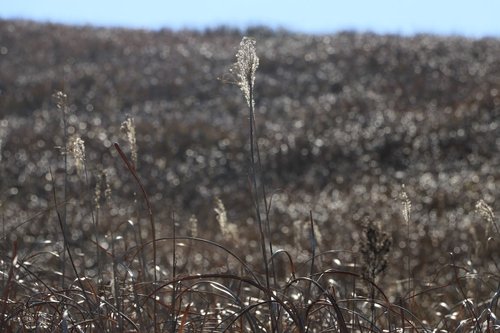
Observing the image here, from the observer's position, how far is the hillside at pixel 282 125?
14352 mm

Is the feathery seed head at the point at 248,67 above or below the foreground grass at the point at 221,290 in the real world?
above

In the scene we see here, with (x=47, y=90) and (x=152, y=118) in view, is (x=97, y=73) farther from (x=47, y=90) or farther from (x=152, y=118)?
(x=152, y=118)

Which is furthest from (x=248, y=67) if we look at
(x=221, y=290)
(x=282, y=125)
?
(x=282, y=125)

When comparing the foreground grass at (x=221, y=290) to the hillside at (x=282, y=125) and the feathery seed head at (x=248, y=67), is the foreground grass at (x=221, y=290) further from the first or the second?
the hillside at (x=282, y=125)

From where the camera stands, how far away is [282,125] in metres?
20.5

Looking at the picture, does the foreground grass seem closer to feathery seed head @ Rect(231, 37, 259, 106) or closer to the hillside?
feathery seed head @ Rect(231, 37, 259, 106)

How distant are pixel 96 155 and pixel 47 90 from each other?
20.8ft

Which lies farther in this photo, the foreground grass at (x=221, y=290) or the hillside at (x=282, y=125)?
the hillside at (x=282, y=125)

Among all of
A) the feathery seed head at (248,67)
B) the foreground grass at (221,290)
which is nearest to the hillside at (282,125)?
the foreground grass at (221,290)

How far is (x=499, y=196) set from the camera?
1384 centimetres

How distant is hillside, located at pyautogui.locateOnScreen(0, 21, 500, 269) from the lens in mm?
14352

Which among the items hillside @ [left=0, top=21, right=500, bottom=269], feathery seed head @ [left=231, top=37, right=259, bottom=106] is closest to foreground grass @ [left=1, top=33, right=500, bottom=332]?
feathery seed head @ [left=231, top=37, right=259, bottom=106]

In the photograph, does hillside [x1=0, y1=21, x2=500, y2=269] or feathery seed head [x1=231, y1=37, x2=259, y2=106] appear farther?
hillside [x1=0, y1=21, x2=500, y2=269]

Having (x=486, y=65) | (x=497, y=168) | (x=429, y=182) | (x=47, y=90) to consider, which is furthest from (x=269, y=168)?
(x=486, y=65)
